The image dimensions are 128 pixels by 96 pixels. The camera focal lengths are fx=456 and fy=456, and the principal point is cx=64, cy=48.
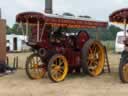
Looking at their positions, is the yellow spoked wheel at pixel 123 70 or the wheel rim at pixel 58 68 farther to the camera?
the wheel rim at pixel 58 68

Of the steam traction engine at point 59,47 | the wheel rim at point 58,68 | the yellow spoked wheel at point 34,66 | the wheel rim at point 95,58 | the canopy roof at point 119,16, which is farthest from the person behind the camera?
the wheel rim at point 95,58

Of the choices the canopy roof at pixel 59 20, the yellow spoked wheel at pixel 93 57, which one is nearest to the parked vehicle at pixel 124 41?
the canopy roof at pixel 59 20

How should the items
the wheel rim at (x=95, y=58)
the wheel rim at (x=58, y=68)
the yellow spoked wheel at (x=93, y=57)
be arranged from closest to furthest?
1. the wheel rim at (x=58, y=68)
2. the yellow spoked wheel at (x=93, y=57)
3. the wheel rim at (x=95, y=58)

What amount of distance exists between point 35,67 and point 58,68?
0.96 meters

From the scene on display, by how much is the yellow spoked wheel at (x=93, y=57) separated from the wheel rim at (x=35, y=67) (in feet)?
4.55

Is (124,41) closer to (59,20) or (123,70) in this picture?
(123,70)

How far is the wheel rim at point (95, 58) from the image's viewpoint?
15.4 m

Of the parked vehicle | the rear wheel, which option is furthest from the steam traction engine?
the rear wheel

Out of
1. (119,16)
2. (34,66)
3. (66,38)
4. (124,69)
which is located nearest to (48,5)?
(66,38)

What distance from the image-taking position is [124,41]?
13.9 metres

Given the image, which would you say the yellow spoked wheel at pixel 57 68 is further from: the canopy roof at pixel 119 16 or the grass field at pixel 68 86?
the canopy roof at pixel 119 16

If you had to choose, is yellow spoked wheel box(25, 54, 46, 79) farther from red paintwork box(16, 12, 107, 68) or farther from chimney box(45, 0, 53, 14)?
chimney box(45, 0, 53, 14)

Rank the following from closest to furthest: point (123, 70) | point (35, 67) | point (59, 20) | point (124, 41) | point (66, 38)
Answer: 1. point (123, 70)
2. point (124, 41)
3. point (59, 20)
4. point (35, 67)
5. point (66, 38)

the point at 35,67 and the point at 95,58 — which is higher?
the point at 95,58
